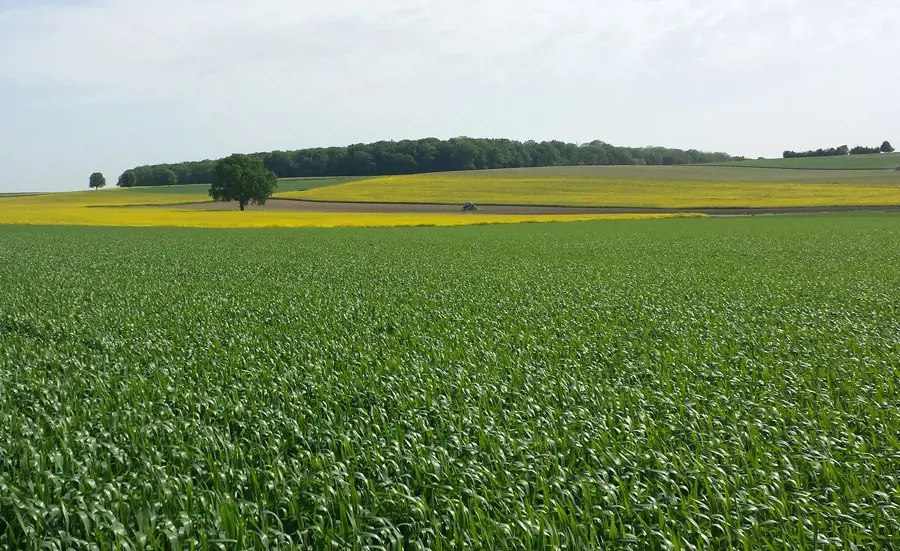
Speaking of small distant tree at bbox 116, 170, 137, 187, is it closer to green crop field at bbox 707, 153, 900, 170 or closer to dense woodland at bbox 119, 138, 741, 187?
dense woodland at bbox 119, 138, 741, 187

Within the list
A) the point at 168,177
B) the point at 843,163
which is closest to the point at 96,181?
the point at 168,177

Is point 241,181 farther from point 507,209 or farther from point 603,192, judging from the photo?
point 603,192

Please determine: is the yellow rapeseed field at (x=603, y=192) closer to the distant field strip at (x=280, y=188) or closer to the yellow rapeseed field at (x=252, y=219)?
the yellow rapeseed field at (x=252, y=219)

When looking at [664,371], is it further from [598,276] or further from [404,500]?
[598,276]

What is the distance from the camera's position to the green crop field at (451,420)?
4.84 m

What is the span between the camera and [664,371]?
30.7 ft

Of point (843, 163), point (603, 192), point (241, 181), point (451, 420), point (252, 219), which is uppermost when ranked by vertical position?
point (843, 163)

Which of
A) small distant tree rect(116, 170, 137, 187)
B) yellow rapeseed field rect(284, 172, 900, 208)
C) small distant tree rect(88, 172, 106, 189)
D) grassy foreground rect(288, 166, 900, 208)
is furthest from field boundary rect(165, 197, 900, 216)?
small distant tree rect(88, 172, 106, 189)

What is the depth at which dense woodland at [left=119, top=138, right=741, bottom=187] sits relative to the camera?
436 feet

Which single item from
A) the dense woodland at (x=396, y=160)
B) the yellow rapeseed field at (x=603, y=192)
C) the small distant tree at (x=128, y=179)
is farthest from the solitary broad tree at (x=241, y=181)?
the small distant tree at (x=128, y=179)

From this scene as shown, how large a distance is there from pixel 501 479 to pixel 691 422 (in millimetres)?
2477

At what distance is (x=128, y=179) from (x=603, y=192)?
99.9 metres

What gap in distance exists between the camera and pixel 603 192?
286 ft

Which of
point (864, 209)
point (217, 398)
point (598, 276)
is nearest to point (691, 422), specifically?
point (217, 398)
